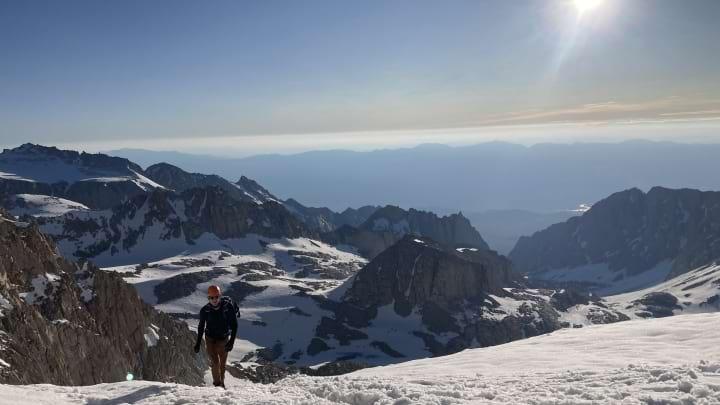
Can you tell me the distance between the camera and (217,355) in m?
22.7

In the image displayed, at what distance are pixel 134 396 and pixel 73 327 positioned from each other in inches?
2349

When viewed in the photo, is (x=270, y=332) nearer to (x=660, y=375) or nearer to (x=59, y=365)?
(x=59, y=365)

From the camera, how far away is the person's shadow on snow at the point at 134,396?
63.8 ft

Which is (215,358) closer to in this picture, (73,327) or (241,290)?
(73,327)

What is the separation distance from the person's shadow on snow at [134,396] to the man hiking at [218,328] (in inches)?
82.5

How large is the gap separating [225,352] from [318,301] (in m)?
171

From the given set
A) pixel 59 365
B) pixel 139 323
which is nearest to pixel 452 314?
pixel 139 323

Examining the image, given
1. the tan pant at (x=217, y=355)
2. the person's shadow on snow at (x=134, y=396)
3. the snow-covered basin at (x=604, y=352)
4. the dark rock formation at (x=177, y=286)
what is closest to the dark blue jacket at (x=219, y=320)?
the tan pant at (x=217, y=355)

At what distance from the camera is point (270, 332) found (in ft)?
543

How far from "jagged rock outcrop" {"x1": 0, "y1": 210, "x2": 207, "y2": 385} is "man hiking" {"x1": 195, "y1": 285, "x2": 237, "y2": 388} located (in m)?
35.4

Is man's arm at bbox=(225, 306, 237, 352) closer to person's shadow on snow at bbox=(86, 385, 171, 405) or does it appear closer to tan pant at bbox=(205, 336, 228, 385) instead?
tan pant at bbox=(205, 336, 228, 385)

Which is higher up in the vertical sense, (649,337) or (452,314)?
(649,337)

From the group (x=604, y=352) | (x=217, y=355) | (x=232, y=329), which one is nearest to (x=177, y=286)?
(x=217, y=355)

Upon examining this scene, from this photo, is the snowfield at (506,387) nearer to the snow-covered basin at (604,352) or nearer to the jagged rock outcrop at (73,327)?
the snow-covered basin at (604,352)
